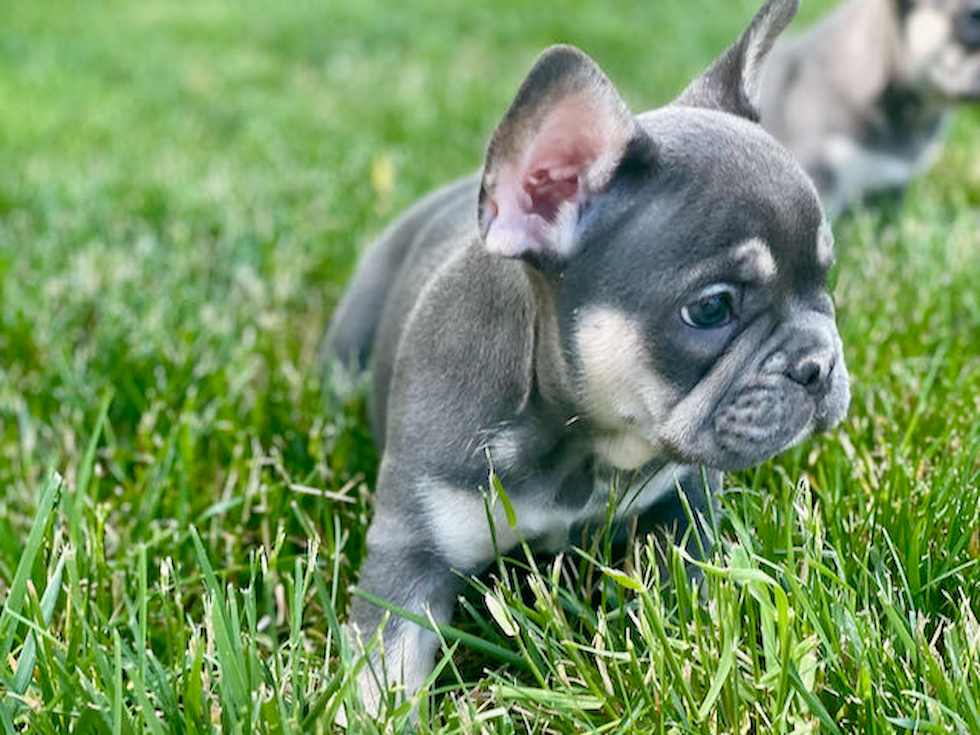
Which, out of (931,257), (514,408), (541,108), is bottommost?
(931,257)

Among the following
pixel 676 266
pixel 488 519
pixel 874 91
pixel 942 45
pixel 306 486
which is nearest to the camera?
pixel 676 266

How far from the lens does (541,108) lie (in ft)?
7.80

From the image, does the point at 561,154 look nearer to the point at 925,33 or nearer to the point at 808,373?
the point at 808,373

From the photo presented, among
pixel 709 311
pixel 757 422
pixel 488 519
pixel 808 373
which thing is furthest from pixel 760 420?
pixel 488 519

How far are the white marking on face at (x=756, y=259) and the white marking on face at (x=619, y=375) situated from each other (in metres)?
0.24

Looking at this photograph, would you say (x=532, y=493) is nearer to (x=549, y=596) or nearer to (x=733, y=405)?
(x=549, y=596)

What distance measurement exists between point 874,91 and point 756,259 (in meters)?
4.03

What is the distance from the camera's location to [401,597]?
8.89 ft

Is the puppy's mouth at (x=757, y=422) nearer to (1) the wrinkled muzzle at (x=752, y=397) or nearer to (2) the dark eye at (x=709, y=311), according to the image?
(1) the wrinkled muzzle at (x=752, y=397)

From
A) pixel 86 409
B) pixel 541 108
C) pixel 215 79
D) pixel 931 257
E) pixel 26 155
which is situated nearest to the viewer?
pixel 541 108

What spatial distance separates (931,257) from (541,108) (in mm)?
2729

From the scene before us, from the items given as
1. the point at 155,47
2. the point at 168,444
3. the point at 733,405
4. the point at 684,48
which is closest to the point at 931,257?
the point at 733,405

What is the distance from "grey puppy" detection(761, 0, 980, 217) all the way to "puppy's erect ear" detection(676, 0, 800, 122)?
3.03 m

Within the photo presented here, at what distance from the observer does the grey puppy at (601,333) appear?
2.45m
